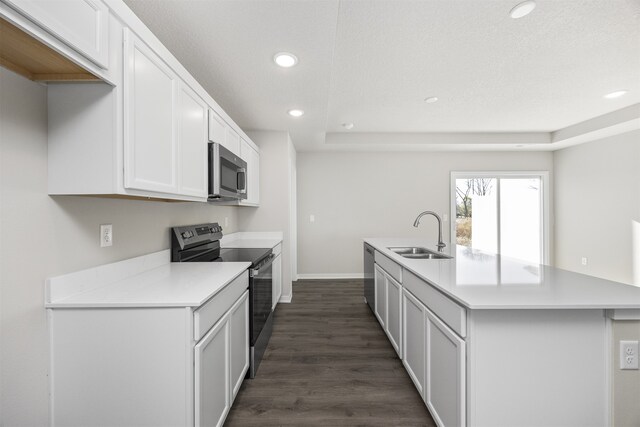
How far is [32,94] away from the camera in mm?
1150

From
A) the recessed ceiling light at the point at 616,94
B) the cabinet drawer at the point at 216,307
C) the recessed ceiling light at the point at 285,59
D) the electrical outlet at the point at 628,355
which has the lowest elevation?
the electrical outlet at the point at 628,355

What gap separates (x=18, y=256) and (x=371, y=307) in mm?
3061

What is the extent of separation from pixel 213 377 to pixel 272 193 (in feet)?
8.97

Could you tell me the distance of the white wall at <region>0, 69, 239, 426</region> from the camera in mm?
1046

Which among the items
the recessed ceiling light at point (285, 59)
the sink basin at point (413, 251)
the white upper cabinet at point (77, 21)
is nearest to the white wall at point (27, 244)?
the white upper cabinet at point (77, 21)

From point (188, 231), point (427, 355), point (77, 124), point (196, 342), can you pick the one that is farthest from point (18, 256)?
point (427, 355)

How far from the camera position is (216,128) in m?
2.30

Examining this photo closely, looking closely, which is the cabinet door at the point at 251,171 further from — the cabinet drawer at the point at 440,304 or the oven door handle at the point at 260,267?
the cabinet drawer at the point at 440,304

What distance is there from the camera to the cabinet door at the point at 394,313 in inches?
86.8

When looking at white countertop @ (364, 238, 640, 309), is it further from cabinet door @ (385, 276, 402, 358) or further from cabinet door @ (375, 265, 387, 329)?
cabinet door @ (375, 265, 387, 329)

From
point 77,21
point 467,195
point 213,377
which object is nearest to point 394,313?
point 213,377

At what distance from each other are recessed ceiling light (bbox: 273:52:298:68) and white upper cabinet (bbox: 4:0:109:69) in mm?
1067

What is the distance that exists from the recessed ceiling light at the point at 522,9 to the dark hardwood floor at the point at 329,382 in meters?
2.58

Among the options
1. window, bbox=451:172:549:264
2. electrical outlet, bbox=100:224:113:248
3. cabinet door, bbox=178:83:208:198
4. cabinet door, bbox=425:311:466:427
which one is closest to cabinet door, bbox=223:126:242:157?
cabinet door, bbox=178:83:208:198
